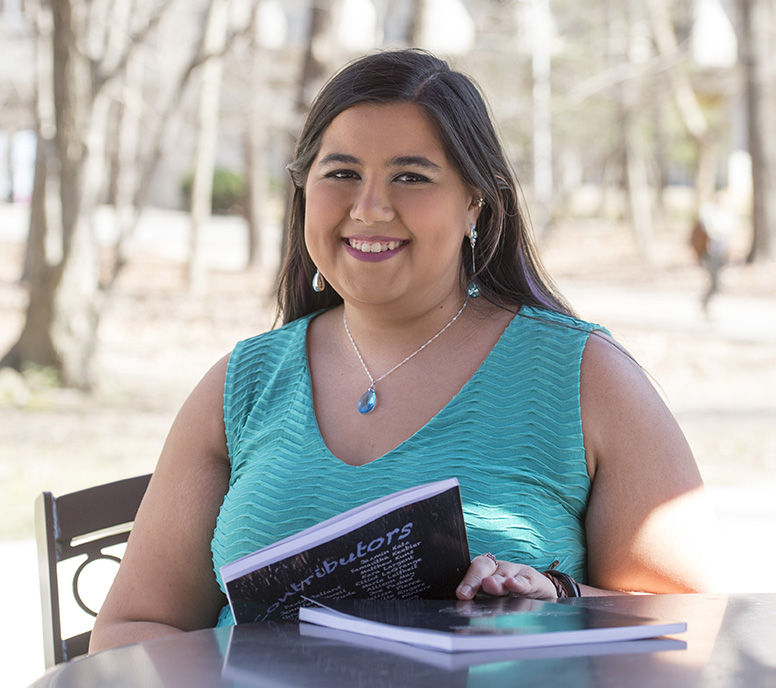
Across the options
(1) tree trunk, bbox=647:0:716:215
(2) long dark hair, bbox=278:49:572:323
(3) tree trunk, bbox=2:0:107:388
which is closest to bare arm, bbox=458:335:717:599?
(2) long dark hair, bbox=278:49:572:323

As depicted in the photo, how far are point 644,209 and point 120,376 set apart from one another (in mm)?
14081

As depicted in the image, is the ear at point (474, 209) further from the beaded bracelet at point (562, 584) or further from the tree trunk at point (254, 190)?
the tree trunk at point (254, 190)

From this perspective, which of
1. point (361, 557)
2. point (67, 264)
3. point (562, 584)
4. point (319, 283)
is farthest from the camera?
point (67, 264)

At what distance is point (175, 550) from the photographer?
6.93ft

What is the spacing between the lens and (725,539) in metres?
4.88

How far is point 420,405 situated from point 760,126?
16862 mm

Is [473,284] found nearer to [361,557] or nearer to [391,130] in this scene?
[391,130]

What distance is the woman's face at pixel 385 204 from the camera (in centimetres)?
213

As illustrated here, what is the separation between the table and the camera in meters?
1.20

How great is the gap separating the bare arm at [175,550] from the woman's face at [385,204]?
0.45 meters

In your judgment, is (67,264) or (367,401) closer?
(367,401)

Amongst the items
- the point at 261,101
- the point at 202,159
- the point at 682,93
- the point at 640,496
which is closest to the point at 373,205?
the point at 640,496

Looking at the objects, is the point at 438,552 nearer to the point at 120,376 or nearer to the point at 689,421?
the point at 689,421

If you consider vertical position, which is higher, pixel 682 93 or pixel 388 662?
pixel 682 93
